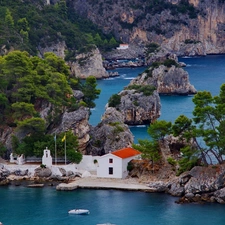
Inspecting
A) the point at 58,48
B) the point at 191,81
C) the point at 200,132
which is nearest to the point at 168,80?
the point at 191,81

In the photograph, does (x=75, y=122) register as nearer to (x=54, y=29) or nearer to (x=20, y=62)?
(x=20, y=62)

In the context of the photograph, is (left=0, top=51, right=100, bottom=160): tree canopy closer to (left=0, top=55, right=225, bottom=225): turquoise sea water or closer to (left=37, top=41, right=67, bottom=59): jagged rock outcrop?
(left=0, top=55, right=225, bottom=225): turquoise sea water

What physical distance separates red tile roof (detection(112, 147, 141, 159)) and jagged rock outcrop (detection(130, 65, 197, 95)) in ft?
124

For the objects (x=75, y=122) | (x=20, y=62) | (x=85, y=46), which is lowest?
(x=75, y=122)

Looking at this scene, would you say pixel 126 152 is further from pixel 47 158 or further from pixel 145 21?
pixel 145 21

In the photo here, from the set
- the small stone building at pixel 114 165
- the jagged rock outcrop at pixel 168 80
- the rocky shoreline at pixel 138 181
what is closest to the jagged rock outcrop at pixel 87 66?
the jagged rock outcrop at pixel 168 80

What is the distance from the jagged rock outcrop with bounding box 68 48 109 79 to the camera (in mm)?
125500

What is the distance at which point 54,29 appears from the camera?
447ft

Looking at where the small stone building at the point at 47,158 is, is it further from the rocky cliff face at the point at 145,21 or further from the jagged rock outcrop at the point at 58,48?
the rocky cliff face at the point at 145,21

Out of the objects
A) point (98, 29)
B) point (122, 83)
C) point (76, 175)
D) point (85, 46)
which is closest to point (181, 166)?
point (76, 175)

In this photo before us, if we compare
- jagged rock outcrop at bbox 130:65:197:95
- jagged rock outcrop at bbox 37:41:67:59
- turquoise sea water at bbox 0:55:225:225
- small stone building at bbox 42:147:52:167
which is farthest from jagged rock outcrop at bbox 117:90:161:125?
jagged rock outcrop at bbox 37:41:67:59

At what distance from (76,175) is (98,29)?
107m

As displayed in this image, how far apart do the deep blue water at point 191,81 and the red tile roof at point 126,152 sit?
12179mm

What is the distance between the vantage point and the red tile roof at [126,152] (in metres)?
60.0
